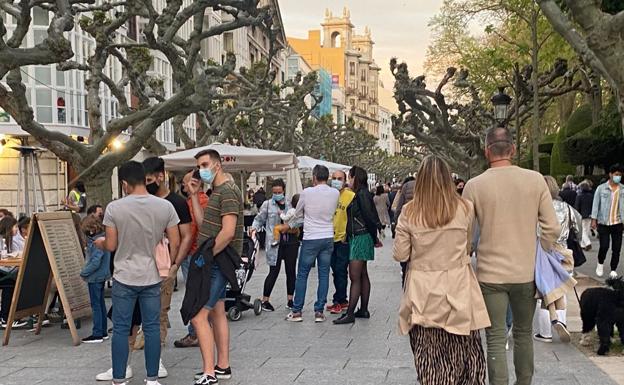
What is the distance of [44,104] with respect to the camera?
3206cm

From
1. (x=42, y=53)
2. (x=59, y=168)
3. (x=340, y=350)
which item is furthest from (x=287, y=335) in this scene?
(x=59, y=168)

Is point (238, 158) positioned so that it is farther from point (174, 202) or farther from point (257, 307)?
point (174, 202)

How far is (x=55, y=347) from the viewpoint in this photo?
851 cm

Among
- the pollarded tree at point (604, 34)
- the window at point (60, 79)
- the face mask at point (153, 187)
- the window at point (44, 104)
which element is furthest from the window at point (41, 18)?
the face mask at point (153, 187)

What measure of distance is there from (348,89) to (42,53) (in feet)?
507

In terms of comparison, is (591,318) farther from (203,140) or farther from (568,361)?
(203,140)

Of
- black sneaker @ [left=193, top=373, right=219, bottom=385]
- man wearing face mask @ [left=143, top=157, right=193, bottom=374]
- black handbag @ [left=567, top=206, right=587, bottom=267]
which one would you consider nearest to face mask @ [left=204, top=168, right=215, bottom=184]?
man wearing face mask @ [left=143, top=157, right=193, bottom=374]

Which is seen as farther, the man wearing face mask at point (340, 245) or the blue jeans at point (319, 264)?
the man wearing face mask at point (340, 245)

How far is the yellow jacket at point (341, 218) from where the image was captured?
32.7 feet

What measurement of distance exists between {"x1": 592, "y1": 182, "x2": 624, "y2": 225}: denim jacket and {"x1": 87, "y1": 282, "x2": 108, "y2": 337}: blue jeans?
8393 mm

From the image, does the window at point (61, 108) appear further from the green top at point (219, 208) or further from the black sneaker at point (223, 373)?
the black sneaker at point (223, 373)

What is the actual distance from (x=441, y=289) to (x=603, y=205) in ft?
31.0

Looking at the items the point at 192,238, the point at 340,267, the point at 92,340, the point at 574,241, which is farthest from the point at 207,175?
the point at 574,241

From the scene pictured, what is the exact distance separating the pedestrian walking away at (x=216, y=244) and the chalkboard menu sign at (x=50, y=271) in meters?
2.43
